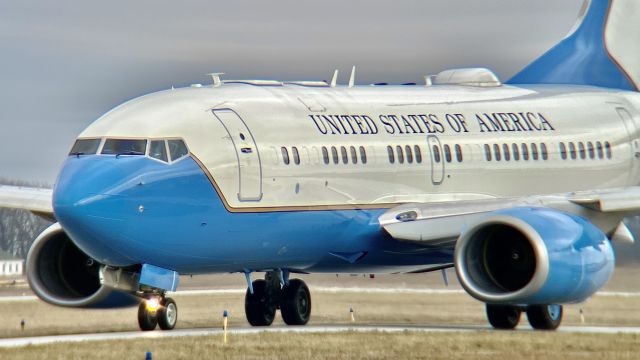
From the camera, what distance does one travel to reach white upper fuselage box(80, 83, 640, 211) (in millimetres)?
31391

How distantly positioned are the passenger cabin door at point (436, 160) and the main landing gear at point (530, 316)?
10.6 ft

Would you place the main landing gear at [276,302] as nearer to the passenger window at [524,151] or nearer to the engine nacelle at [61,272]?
the engine nacelle at [61,272]

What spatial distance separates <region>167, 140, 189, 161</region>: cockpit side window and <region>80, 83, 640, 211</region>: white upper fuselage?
0.13 metres

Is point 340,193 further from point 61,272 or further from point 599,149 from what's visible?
point 599,149

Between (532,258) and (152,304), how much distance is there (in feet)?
26.1

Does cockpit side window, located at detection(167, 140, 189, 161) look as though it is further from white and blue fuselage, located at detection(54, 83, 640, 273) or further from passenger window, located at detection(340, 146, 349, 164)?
passenger window, located at detection(340, 146, 349, 164)

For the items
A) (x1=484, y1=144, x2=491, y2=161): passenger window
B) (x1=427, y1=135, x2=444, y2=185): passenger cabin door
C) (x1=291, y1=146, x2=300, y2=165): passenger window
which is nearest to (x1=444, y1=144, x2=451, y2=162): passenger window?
(x1=427, y1=135, x2=444, y2=185): passenger cabin door

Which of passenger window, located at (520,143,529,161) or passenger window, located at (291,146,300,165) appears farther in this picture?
passenger window, located at (520,143,529,161)

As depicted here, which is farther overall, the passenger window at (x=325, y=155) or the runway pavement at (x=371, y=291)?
the runway pavement at (x=371, y=291)

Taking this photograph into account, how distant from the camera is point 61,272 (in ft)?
114

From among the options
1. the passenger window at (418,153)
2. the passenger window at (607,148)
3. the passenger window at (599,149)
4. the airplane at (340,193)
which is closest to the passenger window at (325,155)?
the airplane at (340,193)

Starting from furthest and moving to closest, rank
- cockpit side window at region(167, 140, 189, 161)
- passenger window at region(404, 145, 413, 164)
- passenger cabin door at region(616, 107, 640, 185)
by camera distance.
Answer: passenger cabin door at region(616, 107, 640, 185) < passenger window at region(404, 145, 413, 164) < cockpit side window at region(167, 140, 189, 161)

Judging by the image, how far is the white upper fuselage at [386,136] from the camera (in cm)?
3139

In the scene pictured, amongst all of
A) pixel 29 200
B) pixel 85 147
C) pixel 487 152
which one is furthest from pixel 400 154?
pixel 29 200
